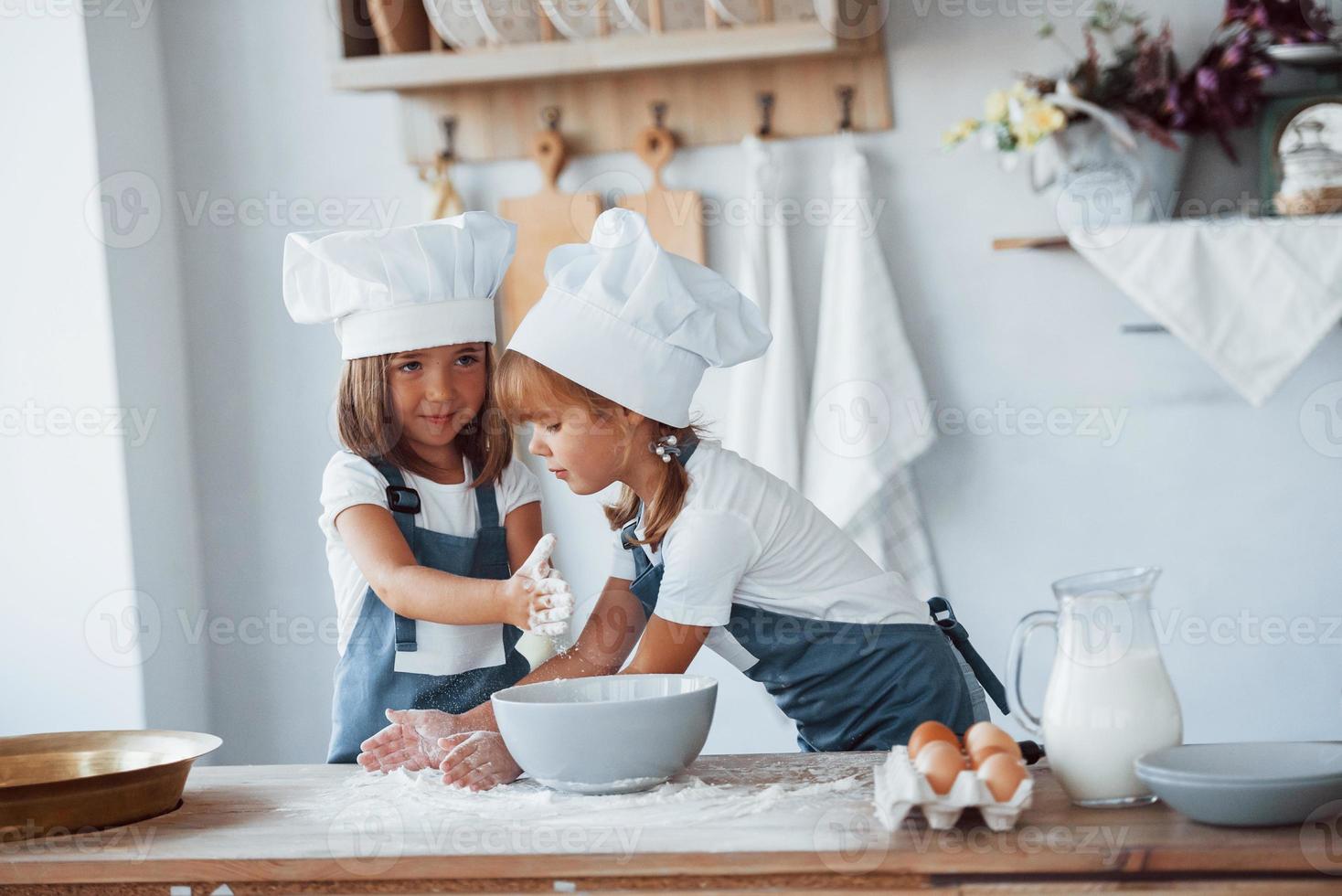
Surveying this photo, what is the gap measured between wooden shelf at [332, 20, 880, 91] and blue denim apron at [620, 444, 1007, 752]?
0.84 m

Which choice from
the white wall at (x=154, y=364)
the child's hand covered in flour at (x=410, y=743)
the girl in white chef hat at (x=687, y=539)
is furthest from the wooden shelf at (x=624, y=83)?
the child's hand covered in flour at (x=410, y=743)

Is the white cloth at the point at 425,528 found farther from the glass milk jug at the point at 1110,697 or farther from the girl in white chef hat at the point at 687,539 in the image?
the glass milk jug at the point at 1110,697

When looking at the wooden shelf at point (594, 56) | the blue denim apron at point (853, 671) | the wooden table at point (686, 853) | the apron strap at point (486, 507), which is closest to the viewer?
the wooden table at point (686, 853)

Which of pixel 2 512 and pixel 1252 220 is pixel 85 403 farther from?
pixel 1252 220

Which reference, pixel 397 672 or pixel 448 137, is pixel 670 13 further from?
pixel 397 672

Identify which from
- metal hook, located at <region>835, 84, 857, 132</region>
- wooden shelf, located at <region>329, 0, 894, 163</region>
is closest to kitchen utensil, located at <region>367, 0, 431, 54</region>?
wooden shelf, located at <region>329, 0, 894, 163</region>

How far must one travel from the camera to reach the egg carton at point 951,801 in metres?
0.75

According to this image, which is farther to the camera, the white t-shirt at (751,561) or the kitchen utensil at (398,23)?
the kitchen utensil at (398,23)

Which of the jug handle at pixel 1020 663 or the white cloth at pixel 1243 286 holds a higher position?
the white cloth at pixel 1243 286

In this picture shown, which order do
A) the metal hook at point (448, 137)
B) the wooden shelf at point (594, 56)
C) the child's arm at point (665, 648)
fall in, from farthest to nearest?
the metal hook at point (448, 137) < the wooden shelf at point (594, 56) < the child's arm at point (665, 648)

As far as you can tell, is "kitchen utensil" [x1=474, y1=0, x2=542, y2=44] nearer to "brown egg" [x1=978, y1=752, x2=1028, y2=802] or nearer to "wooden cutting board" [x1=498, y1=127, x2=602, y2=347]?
"wooden cutting board" [x1=498, y1=127, x2=602, y2=347]

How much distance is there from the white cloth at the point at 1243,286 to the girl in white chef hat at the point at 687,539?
69 cm

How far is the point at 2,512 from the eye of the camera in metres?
1.91

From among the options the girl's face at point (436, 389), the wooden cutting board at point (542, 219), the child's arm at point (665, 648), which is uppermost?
the wooden cutting board at point (542, 219)
